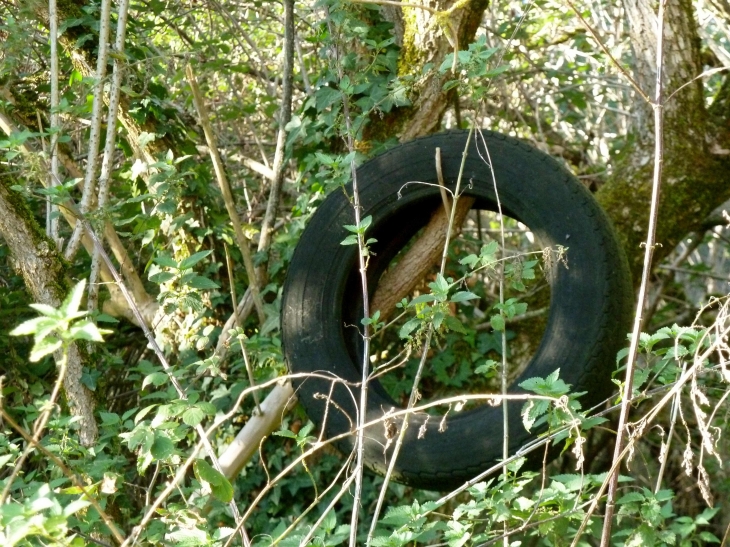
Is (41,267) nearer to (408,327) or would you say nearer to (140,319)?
(140,319)

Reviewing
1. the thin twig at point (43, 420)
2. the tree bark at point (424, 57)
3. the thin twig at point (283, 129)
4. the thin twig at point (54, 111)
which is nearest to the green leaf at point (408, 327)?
the thin twig at point (43, 420)

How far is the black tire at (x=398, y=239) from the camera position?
11.0 feet

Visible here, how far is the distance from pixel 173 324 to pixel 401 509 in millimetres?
2362

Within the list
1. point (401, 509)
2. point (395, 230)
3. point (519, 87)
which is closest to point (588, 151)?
point (519, 87)

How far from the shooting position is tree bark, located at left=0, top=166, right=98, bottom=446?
3441 mm

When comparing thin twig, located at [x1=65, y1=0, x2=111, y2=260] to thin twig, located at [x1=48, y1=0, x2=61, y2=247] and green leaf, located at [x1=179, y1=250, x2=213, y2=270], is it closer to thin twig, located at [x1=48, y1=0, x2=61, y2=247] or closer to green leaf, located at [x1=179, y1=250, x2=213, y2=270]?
thin twig, located at [x1=48, y1=0, x2=61, y2=247]

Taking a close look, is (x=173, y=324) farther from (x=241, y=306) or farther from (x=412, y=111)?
(x=412, y=111)

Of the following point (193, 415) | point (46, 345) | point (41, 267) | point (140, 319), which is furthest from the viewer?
point (41, 267)

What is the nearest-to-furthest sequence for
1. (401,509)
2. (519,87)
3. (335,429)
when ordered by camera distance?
1. (401,509)
2. (335,429)
3. (519,87)

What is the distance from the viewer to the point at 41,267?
348 centimetres

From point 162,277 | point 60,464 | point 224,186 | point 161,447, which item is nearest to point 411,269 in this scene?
point 224,186

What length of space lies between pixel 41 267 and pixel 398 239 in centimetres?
154

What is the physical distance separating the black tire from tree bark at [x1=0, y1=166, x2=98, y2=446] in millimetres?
842

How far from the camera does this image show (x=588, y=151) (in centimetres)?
647
